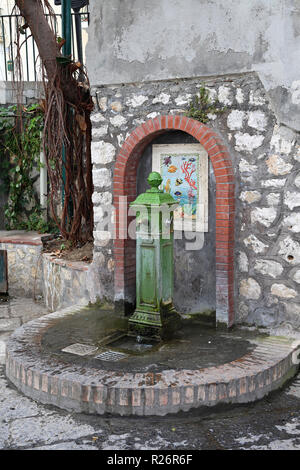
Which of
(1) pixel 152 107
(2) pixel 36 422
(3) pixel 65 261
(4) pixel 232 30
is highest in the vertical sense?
(4) pixel 232 30

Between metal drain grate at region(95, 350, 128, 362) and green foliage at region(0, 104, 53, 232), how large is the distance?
12.6ft

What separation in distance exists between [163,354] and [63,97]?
11.3 feet

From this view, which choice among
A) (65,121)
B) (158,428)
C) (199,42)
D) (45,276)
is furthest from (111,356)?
(65,121)

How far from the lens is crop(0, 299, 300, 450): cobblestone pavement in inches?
124

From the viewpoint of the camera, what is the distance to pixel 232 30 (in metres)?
4.36

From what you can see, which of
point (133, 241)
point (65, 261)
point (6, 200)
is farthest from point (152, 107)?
point (6, 200)

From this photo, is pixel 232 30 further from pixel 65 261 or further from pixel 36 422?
pixel 36 422

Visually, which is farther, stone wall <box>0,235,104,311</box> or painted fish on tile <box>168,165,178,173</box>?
stone wall <box>0,235,104,311</box>

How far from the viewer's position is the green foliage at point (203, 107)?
14.9ft

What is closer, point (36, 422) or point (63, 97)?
point (36, 422)

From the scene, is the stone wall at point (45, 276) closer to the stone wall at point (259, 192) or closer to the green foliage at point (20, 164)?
the green foliage at point (20, 164)

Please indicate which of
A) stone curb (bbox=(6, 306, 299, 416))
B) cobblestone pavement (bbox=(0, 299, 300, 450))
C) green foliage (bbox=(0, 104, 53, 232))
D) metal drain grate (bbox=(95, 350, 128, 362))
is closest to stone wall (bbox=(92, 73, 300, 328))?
stone curb (bbox=(6, 306, 299, 416))

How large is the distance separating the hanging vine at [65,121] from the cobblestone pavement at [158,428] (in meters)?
3.11

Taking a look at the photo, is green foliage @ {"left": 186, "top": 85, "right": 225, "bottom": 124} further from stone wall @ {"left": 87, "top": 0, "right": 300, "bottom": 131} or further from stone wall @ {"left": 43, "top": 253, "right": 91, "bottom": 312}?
stone wall @ {"left": 43, "top": 253, "right": 91, "bottom": 312}
